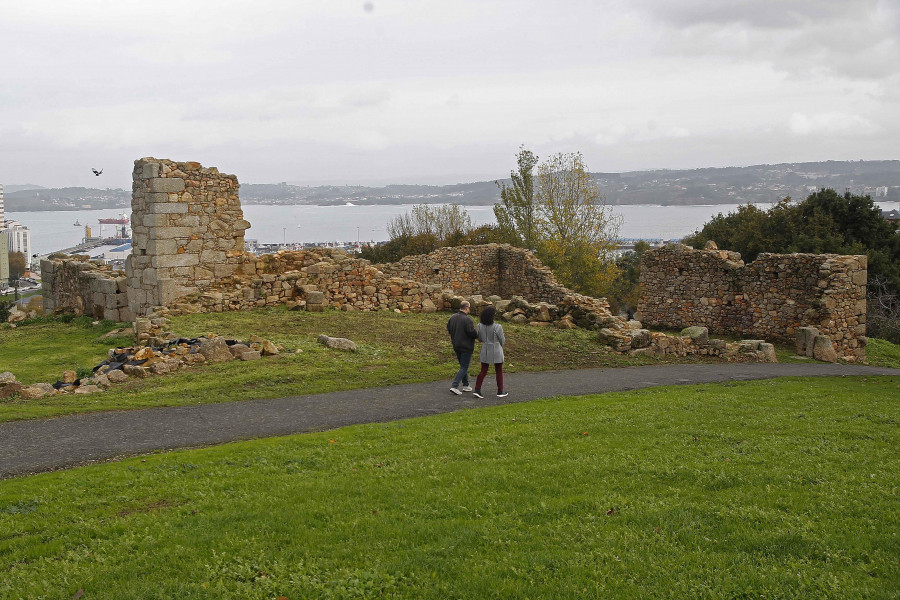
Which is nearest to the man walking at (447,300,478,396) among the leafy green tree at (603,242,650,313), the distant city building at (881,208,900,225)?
the distant city building at (881,208,900,225)

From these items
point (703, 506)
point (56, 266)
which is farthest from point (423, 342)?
point (56, 266)

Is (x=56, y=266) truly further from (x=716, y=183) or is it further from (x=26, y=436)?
(x=716, y=183)

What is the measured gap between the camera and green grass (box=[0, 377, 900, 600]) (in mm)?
5379

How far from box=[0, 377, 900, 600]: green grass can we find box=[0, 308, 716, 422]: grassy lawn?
12.9ft

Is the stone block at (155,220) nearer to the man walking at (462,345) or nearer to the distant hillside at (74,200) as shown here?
the man walking at (462,345)

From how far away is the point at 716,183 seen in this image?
12469cm

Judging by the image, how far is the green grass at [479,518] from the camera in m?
5.38

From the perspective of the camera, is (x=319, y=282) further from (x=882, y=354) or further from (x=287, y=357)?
(x=882, y=354)

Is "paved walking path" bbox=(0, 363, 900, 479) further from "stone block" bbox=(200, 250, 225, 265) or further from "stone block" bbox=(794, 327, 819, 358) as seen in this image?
"stone block" bbox=(200, 250, 225, 265)

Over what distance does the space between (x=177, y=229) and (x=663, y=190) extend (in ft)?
378

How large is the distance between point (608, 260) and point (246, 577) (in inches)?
1663

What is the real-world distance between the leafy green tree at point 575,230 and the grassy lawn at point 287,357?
20.7 metres

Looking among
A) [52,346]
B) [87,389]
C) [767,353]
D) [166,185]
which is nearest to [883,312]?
[767,353]

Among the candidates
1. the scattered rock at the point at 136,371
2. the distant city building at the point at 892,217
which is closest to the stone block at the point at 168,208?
the scattered rock at the point at 136,371
